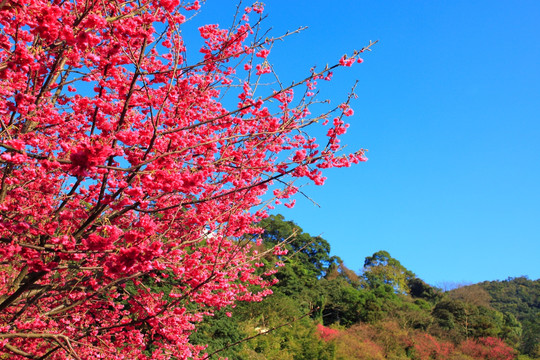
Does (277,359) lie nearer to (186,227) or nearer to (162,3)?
(186,227)

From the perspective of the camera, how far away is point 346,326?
2703cm

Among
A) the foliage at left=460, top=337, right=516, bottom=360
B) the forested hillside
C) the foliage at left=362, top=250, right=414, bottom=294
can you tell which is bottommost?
the foliage at left=460, top=337, right=516, bottom=360

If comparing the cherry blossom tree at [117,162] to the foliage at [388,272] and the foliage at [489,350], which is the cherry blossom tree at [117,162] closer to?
the foliage at [489,350]

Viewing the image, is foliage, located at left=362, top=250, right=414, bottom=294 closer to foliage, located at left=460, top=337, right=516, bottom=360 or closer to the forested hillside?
the forested hillside

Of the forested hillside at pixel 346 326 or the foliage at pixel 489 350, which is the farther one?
the foliage at pixel 489 350

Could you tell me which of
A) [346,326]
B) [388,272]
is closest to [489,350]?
[346,326]

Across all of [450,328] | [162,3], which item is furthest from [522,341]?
[162,3]

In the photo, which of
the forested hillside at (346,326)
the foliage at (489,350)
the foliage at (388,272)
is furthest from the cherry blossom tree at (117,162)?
Result: the foliage at (388,272)

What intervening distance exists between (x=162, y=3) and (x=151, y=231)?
195 cm

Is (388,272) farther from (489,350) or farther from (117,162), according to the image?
(117,162)

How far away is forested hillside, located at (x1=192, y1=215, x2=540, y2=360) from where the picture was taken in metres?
15.3

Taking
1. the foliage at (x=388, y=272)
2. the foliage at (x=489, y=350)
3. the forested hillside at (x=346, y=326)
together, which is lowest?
the foliage at (x=489, y=350)

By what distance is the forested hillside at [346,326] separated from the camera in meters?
15.3

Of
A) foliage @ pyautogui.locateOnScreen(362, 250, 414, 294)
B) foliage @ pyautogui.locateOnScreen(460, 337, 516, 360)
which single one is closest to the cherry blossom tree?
foliage @ pyautogui.locateOnScreen(460, 337, 516, 360)
